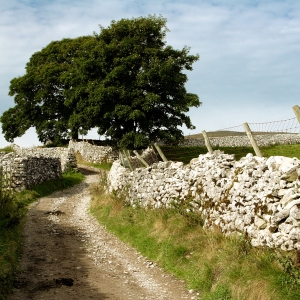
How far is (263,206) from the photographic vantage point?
8477 mm

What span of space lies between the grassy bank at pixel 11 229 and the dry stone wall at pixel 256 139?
26.3 m

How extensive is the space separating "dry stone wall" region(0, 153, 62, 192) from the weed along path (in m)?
7.42

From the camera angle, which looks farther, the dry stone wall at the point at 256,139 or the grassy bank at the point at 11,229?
the dry stone wall at the point at 256,139

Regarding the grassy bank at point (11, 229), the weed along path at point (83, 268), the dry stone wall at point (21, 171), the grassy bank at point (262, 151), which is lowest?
the weed along path at point (83, 268)

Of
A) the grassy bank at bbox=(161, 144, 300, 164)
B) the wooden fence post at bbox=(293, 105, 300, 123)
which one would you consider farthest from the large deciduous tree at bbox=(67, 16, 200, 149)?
the wooden fence post at bbox=(293, 105, 300, 123)

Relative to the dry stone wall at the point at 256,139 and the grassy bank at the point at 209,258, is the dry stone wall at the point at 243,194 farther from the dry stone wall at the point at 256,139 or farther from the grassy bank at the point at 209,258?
the dry stone wall at the point at 256,139

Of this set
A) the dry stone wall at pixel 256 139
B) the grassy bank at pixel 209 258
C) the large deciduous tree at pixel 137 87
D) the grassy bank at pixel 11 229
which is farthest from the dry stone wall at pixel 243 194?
the dry stone wall at pixel 256 139

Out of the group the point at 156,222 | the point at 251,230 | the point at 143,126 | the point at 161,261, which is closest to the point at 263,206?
the point at 251,230

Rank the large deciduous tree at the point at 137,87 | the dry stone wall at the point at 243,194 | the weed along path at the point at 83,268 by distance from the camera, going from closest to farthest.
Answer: the dry stone wall at the point at 243,194 < the weed along path at the point at 83,268 < the large deciduous tree at the point at 137,87

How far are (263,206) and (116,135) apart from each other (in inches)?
1159

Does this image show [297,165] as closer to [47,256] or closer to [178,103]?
[47,256]

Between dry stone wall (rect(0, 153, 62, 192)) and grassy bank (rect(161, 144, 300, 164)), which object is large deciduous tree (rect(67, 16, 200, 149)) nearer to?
grassy bank (rect(161, 144, 300, 164))

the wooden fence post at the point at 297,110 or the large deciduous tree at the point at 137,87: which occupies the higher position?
the large deciduous tree at the point at 137,87

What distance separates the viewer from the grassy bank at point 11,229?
9058 mm
